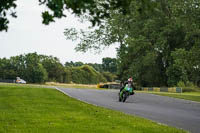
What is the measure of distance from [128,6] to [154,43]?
49578 millimetres

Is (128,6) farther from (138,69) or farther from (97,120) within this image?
(138,69)

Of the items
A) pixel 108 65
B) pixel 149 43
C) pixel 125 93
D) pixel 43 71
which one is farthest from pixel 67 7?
pixel 108 65

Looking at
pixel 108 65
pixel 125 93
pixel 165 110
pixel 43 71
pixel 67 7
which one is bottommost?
pixel 165 110

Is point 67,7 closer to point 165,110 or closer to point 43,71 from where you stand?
point 165,110

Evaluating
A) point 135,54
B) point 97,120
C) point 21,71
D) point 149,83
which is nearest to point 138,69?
point 135,54

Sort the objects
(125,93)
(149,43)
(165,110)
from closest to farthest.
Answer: (165,110) → (125,93) → (149,43)

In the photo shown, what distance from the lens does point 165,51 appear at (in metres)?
54.4

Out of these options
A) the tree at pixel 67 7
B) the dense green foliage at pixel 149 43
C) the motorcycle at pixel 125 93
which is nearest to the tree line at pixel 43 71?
the dense green foliage at pixel 149 43

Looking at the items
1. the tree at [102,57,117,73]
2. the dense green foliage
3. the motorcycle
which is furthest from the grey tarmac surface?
the tree at [102,57,117,73]

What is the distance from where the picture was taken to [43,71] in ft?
345

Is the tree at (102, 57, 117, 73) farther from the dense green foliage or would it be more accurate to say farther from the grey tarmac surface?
the grey tarmac surface

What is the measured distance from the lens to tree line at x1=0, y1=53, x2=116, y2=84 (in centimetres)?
10656

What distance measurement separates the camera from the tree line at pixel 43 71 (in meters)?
107

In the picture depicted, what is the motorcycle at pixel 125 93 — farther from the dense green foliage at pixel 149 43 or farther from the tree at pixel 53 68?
the tree at pixel 53 68
